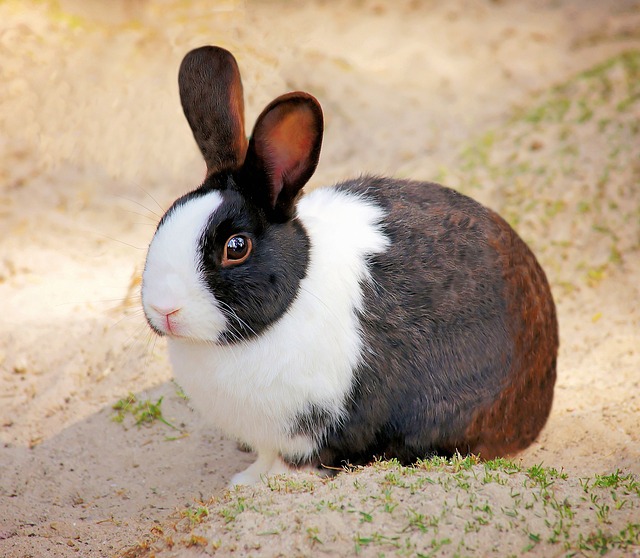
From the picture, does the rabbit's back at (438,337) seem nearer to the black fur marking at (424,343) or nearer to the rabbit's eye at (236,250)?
the black fur marking at (424,343)

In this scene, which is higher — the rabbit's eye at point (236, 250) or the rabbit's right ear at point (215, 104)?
the rabbit's right ear at point (215, 104)

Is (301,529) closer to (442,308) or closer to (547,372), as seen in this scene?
(442,308)

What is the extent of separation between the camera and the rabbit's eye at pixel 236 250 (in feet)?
10.8

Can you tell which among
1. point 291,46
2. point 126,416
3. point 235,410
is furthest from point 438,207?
point 291,46

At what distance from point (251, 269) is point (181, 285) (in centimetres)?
29

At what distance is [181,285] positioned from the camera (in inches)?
126

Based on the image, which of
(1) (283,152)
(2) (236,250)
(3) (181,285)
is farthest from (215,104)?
(3) (181,285)

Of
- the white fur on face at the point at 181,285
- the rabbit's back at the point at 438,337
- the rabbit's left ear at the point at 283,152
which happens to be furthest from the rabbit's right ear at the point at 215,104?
the rabbit's back at the point at 438,337

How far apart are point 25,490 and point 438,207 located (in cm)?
244

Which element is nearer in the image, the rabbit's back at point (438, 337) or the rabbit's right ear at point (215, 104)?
the rabbit's right ear at point (215, 104)

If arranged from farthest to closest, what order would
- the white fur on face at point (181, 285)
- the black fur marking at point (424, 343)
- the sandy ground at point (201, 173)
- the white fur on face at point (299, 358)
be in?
the sandy ground at point (201, 173) < the black fur marking at point (424, 343) < the white fur on face at point (299, 358) < the white fur on face at point (181, 285)

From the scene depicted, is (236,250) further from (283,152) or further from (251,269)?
(283,152)

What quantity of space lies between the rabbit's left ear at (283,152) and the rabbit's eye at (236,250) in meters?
0.18

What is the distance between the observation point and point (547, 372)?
4.12 meters
